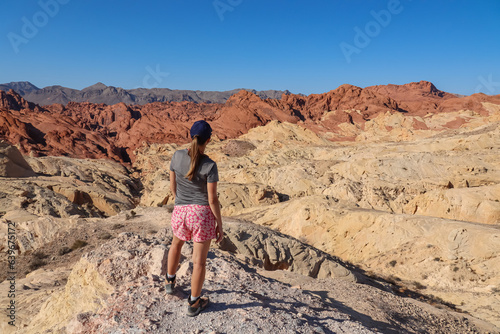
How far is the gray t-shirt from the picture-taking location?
3076mm

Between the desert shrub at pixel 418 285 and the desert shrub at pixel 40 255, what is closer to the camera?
the desert shrub at pixel 40 255

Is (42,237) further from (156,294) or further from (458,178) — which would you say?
(458,178)

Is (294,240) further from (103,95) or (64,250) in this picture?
(103,95)

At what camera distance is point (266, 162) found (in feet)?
110

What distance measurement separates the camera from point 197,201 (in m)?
3.17

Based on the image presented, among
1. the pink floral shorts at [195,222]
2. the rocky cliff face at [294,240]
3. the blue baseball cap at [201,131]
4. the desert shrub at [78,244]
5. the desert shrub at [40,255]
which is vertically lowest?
the desert shrub at [40,255]

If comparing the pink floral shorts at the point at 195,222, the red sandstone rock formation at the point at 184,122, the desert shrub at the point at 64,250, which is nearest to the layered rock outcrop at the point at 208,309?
the pink floral shorts at the point at 195,222

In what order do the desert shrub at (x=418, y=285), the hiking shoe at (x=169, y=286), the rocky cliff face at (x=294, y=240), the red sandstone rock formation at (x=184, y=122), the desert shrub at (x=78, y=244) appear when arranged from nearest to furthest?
the hiking shoe at (x=169, y=286)
the rocky cliff face at (x=294, y=240)
the desert shrub at (x=418, y=285)
the desert shrub at (x=78, y=244)
the red sandstone rock formation at (x=184, y=122)

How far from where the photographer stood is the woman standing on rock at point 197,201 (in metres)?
3.08

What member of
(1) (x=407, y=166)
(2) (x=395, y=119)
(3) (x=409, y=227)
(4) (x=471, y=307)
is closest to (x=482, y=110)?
(2) (x=395, y=119)

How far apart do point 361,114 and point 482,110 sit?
20824 millimetres

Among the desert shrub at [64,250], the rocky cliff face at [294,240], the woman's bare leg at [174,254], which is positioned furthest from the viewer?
the desert shrub at [64,250]

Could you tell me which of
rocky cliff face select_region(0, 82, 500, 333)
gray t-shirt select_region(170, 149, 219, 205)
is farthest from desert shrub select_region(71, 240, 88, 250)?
gray t-shirt select_region(170, 149, 219, 205)

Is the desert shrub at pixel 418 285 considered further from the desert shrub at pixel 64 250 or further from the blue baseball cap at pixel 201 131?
the desert shrub at pixel 64 250
